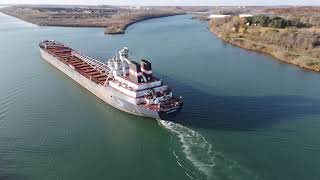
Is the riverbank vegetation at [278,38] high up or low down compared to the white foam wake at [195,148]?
up

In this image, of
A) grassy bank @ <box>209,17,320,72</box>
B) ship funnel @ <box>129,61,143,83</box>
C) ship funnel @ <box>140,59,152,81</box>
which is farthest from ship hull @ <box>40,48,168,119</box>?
grassy bank @ <box>209,17,320,72</box>

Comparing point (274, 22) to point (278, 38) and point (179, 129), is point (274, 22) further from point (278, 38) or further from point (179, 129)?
point (179, 129)

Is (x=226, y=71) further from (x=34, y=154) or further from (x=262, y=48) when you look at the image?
(x=34, y=154)

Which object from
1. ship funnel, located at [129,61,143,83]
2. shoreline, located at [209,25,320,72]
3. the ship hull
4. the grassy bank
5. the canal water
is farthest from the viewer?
the grassy bank

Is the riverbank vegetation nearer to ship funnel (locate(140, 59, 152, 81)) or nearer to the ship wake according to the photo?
ship funnel (locate(140, 59, 152, 81))

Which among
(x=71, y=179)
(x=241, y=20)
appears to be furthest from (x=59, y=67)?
(x=241, y=20)

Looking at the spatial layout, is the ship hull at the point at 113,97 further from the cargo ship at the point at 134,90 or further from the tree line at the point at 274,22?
the tree line at the point at 274,22

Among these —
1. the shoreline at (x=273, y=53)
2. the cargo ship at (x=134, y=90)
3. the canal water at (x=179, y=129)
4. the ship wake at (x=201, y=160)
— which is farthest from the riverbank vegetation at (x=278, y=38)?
the ship wake at (x=201, y=160)
